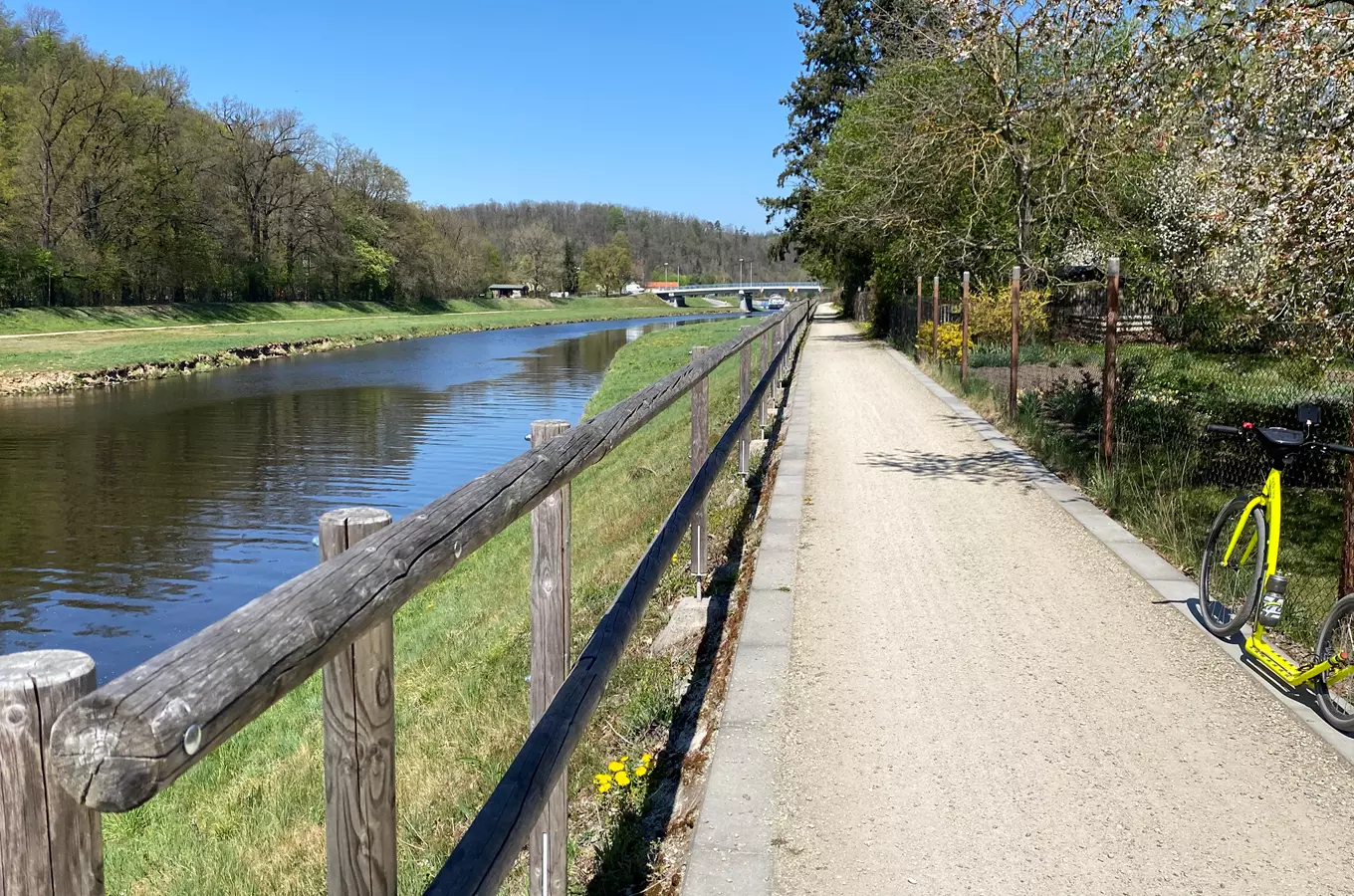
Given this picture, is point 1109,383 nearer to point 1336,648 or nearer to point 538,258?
point 1336,648

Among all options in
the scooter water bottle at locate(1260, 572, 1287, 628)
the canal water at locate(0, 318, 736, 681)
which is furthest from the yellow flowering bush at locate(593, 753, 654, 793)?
the canal water at locate(0, 318, 736, 681)

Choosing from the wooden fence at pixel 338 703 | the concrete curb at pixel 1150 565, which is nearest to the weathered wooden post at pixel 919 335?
the concrete curb at pixel 1150 565

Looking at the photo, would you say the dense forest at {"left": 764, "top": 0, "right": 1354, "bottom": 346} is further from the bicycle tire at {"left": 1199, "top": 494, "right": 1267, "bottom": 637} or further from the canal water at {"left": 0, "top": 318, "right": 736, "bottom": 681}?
the canal water at {"left": 0, "top": 318, "right": 736, "bottom": 681}

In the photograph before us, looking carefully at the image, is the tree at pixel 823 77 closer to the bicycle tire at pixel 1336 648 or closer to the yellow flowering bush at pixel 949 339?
the yellow flowering bush at pixel 949 339

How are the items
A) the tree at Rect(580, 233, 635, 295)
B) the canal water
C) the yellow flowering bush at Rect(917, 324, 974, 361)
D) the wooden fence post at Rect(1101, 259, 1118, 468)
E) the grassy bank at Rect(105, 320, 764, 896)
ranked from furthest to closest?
the tree at Rect(580, 233, 635, 295)
the yellow flowering bush at Rect(917, 324, 974, 361)
the canal water
the wooden fence post at Rect(1101, 259, 1118, 468)
the grassy bank at Rect(105, 320, 764, 896)

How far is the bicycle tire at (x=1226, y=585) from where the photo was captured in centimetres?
505

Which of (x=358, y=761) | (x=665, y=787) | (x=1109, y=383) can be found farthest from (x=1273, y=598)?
(x=1109, y=383)

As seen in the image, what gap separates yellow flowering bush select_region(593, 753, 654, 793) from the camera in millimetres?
3945

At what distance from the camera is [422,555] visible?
1.91m

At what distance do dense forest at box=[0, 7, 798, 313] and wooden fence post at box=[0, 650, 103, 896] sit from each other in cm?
5798

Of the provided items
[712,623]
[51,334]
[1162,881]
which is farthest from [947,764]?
[51,334]

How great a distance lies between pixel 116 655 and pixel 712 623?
6075 millimetres

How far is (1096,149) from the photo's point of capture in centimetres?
2266

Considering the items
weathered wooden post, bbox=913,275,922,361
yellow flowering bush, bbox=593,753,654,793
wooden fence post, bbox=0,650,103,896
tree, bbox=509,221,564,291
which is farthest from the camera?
tree, bbox=509,221,564,291
